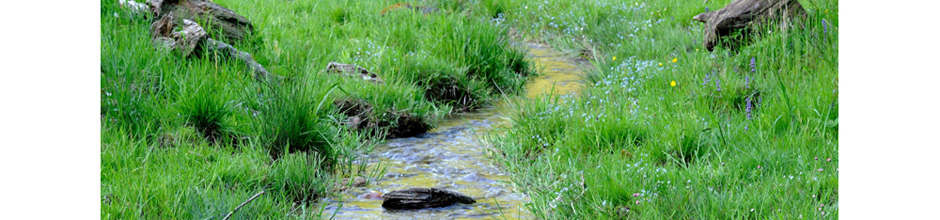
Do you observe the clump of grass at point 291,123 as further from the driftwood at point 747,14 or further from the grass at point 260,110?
the driftwood at point 747,14

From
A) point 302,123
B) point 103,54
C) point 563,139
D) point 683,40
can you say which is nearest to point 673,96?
point 563,139

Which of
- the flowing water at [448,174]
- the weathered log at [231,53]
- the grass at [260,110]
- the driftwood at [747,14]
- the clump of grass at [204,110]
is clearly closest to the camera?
the grass at [260,110]

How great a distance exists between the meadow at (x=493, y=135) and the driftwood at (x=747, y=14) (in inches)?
5.4

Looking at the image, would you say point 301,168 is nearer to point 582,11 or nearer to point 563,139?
point 563,139

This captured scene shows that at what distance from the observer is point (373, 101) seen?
555cm

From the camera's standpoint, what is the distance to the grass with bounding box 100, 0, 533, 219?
357cm

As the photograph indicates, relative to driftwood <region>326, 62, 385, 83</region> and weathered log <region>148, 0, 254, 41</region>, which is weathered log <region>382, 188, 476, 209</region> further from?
weathered log <region>148, 0, 254, 41</region>

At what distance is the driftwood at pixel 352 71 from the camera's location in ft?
19.6

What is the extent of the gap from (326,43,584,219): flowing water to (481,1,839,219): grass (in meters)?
0.14

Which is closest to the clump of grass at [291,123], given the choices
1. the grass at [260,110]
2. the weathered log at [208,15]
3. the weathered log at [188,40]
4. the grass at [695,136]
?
the grass at [260,110]

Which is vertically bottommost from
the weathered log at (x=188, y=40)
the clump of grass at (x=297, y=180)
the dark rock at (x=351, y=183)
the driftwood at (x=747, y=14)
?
the dark rock at (x=351, y=183)

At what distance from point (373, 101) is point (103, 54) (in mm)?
1790

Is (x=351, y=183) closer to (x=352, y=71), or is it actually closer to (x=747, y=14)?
(x=352, y=71)

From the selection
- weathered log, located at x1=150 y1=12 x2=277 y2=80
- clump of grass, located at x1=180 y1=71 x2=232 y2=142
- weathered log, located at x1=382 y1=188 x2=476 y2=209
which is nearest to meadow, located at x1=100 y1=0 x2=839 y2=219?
clump of grass, located at x1=180 y1=71 x2=232 y2=142
